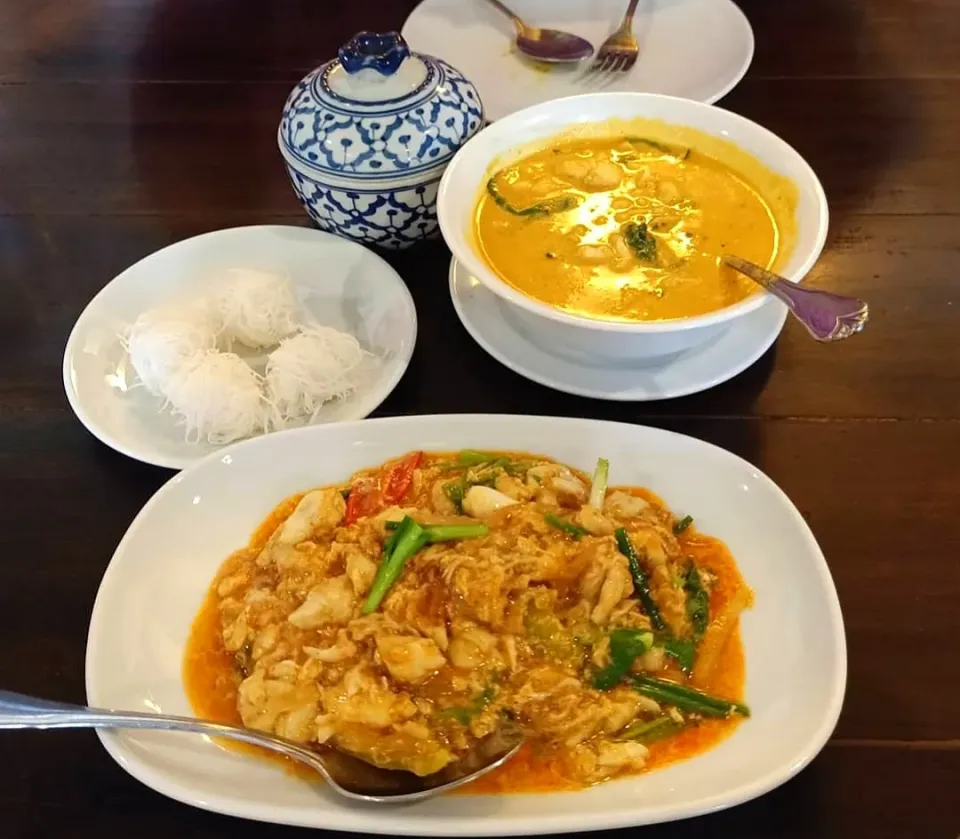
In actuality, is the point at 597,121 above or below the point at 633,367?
above

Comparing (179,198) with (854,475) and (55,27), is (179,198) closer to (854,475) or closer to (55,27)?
(55,27)

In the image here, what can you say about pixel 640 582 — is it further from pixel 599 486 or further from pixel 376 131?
pixel 376 131

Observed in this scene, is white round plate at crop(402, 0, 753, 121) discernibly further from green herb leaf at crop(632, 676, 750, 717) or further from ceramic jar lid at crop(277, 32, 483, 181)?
green herb leaf at crop(632, 676, 750, 717)

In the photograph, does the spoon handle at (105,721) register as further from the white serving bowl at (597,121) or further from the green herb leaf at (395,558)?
the white serving bowl at (597,121)

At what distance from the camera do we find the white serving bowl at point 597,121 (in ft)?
5.62

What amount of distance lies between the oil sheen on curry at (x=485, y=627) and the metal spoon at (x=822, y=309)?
44cm

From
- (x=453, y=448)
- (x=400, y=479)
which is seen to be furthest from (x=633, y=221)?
(x=400, y=479)

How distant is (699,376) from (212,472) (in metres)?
1.03

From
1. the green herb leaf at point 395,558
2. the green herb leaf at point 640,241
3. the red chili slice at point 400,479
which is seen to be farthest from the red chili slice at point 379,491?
the green herb leaf at point 640,241

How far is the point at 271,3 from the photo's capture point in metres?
3.17

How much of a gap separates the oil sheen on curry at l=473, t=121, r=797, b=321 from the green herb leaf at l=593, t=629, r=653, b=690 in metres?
0.69

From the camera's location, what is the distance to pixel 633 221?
2.03 m

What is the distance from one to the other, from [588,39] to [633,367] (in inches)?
61.4

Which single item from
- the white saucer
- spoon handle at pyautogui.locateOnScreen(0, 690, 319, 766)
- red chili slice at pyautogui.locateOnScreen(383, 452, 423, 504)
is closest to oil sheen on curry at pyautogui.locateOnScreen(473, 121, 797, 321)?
the white saucer
